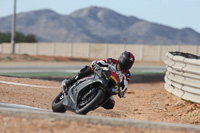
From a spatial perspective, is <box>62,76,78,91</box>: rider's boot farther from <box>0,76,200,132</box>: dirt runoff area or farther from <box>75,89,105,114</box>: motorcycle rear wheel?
<box>0,76,200,132</box>: dirt runoff area

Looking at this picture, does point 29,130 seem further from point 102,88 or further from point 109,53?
point 109,53

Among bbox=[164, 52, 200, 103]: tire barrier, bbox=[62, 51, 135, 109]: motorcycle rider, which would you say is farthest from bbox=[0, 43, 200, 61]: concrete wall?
bbox=[62, 51, 135, 109]: motorcycle rider

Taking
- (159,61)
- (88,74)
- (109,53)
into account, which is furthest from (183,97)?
(109,53)

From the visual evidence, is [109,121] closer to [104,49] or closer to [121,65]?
[121,65]

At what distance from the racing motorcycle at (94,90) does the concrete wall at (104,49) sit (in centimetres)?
4061

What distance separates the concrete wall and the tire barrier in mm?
35341

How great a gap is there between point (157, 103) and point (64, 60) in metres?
30.9

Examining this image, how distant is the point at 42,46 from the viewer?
59.5 m

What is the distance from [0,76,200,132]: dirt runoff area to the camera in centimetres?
539

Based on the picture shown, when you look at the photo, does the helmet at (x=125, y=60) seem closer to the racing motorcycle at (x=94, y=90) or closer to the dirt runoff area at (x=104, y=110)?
the racing motorcycle at (x=94, y=90)

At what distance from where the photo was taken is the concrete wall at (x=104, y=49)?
165ft

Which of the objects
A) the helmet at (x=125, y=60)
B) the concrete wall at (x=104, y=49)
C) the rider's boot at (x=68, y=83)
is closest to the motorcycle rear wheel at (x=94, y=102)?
the helmet at (x=125, y=60)

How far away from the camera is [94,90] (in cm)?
746

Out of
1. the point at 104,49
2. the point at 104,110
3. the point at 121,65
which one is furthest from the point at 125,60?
the point at 104,49
